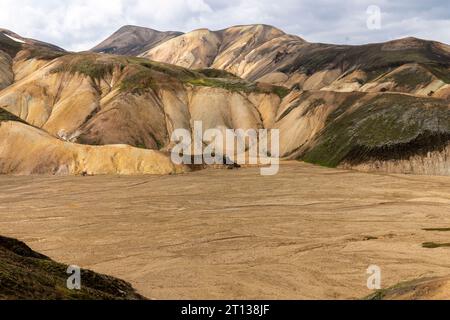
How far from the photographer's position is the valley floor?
100ft

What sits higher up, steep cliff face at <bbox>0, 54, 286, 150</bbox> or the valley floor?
steep cliff face at <bbox>0, 54, 286, 150</bbox>

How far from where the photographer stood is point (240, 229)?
144 feet

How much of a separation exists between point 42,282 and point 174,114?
3725 inches

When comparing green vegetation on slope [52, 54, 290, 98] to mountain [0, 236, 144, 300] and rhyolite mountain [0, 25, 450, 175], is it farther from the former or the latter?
mountain [0, 236, 144, 300]

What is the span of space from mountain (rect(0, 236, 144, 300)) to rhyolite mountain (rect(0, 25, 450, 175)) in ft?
181

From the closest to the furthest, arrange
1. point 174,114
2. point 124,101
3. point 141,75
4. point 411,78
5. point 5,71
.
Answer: point 124,101 → point 174,114 → point 141,75 → point 5,71 → point 411,78

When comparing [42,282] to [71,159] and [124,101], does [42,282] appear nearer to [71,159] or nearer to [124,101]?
[71,159]

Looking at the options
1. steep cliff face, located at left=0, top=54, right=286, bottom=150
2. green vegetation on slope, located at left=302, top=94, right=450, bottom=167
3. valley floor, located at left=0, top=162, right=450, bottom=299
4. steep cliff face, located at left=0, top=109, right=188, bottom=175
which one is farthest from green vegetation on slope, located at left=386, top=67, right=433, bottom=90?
steep cliff face, located at left=0, top=109, right=188, bottom=175

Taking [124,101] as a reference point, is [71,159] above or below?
below

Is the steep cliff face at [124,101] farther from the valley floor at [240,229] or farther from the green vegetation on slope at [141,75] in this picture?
the valley floor at [240,229]

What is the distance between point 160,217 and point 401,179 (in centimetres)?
3547

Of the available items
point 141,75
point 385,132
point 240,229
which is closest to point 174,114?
point 141,75

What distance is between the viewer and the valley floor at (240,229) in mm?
30594
